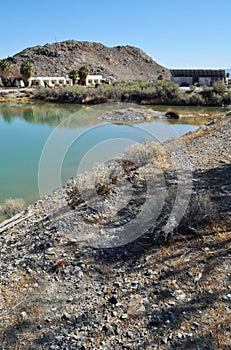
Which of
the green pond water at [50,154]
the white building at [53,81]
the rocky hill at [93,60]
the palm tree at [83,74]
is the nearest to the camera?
the green pond water at [50,154]

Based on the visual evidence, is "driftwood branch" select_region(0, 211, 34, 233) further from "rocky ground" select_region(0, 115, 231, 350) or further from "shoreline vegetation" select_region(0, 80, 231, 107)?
"shoreline vegetation" select_region(0, 80, 231, 107)

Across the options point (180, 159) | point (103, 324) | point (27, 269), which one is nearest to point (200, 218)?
point (103, 324)

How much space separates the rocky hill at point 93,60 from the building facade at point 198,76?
28516 millimetres

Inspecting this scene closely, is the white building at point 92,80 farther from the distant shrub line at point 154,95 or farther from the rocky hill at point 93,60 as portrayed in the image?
the distant shrub line at point 154,95

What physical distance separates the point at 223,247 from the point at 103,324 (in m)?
1.86

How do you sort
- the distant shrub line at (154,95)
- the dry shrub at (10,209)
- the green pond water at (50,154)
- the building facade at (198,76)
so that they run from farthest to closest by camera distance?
1. the building facade at (198,76)
2. the distant shrub line at (154,95)
3. the green pond water at (50,154)
4. the dry shrub at (10,209)

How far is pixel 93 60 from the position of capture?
336ft

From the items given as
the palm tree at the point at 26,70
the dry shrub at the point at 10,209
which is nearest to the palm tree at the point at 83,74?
the palm tree at the point at 26,70

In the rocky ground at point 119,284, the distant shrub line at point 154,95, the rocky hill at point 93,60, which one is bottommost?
the rocky ground at point 119,284

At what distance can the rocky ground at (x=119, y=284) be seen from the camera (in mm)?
2914

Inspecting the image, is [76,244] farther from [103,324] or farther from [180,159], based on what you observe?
[180,159]

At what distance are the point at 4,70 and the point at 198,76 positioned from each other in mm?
35210

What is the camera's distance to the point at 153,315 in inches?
122

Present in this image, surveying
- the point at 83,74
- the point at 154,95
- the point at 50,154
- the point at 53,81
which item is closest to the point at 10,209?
the point at 50,154
